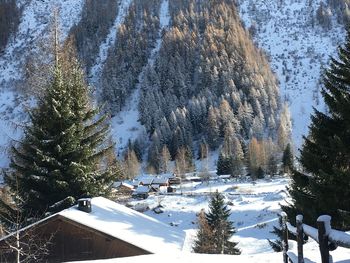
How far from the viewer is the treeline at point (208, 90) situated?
13875cm

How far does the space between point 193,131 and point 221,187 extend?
6328 centimetres

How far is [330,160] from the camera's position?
64.3ft

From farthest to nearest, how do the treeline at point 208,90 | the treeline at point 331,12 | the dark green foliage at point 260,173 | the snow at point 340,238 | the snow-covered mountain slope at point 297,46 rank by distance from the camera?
1. the treeline at point 331,12
2. the snow-covered mountain slope at point 297,46
3. the treeline at point 208,90
4. the dark green foliage at point 260,173
5. the snow at point 340,238

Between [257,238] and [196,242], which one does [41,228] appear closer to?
[196,242]

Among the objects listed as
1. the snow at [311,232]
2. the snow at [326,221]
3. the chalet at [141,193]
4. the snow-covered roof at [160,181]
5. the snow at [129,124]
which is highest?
the snow at [129,124]

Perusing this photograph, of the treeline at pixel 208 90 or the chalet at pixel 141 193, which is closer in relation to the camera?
the chalet at pixel 141 193

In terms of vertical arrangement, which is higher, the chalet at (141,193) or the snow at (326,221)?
the snow at (326,221)

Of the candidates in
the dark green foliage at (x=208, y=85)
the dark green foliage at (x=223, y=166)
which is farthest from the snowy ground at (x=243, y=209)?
the dark green foliage at (x=208, y=85)

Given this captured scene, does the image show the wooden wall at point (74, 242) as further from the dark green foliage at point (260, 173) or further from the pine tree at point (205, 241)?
the dark green foliage at point (260, 173)

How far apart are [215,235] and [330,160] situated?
19.3 m

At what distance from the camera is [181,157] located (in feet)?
370

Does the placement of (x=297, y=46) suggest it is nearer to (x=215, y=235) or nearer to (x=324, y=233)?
(x=215, y=235)

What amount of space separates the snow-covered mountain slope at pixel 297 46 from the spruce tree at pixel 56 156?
118 metres

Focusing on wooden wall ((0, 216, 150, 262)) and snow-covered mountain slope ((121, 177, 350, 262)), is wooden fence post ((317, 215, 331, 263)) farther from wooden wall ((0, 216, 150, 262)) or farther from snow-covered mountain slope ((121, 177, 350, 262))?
snow-covered mountain slope ((121, 177, 350, 262))
